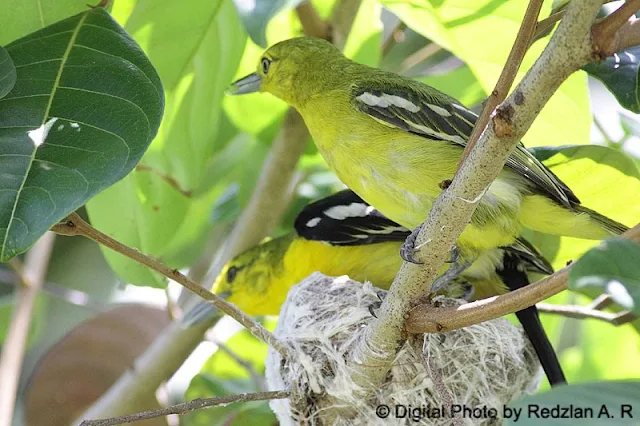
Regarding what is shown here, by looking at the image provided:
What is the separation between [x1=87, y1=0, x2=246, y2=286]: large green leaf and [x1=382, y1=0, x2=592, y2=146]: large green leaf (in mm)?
672

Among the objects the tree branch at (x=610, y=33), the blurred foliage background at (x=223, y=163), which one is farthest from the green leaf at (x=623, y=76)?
the tree branch at (x=610, y=33)

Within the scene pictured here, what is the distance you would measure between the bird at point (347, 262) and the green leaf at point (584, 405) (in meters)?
1.70

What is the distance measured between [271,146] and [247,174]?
0.79 feet

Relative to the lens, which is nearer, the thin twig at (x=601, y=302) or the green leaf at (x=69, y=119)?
the green leaf at (x=69, y=119)

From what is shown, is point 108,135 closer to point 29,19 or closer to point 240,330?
point 29,19

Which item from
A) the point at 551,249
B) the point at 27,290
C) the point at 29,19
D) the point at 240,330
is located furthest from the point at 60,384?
the point at 551,249

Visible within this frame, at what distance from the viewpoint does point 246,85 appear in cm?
332

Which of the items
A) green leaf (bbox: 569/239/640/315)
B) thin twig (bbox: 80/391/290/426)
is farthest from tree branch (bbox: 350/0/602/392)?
thin twig (bbox: 80/391/290/426)

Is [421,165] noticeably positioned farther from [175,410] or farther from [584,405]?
[584,405]

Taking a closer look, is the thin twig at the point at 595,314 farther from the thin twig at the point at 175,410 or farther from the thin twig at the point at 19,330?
the thin twig at the point at 19,330

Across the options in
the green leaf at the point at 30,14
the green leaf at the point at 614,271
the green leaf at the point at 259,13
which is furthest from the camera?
the green leaf at the point at 30,14

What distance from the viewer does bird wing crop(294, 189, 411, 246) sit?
344 cm

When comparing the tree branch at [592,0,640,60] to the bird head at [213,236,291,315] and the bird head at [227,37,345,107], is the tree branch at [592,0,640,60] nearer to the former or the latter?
the bird head at [227,37,345,107]

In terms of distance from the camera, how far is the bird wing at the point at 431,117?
2.58 meters
